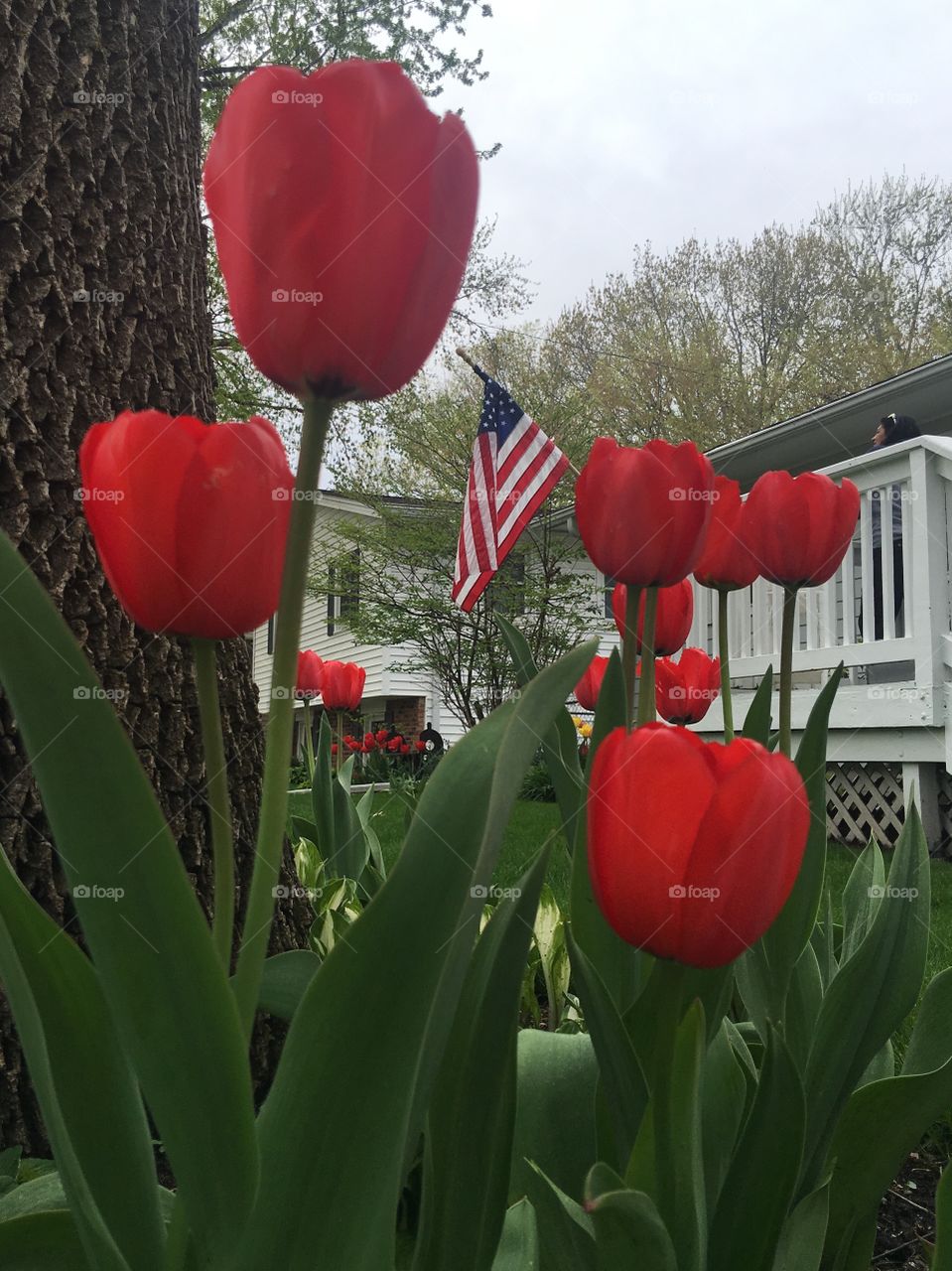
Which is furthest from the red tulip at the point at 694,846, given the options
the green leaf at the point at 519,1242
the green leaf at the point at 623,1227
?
the green leaf at the point at 519,1242

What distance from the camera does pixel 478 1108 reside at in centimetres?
69

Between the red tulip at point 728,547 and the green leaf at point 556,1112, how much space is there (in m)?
0.59

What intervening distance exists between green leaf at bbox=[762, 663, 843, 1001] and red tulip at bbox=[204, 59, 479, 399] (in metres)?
0.77

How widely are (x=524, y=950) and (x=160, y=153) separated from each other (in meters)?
1.41

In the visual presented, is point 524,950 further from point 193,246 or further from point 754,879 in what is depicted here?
point 193,246

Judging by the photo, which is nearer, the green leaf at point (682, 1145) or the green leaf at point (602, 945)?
the green leaf at point (682, 1145)

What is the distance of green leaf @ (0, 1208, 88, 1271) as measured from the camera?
0.77m

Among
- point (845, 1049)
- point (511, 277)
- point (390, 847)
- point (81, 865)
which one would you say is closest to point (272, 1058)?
point (845, 1049)

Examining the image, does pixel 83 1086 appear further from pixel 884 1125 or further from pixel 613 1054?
pixel 884 1125

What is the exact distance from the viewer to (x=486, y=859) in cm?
50

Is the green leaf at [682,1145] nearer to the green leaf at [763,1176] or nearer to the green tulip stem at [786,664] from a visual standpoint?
Result: the green leaf at [763,1176]

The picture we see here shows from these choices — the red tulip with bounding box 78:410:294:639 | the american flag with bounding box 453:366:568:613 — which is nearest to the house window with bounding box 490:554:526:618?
the american flag with bounding box 453:366:568:613

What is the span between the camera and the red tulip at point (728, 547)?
1.24 meters

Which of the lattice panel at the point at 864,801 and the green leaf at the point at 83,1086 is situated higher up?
the green leaf at the point at 83,1086
